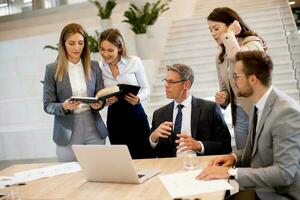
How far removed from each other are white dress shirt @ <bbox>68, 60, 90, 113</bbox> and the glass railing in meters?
7.25

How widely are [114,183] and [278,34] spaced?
20.3 feet

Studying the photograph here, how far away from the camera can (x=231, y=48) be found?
9.02ft

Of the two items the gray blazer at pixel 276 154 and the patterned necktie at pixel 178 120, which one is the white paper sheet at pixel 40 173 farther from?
the gray blazer at pixel 276 154

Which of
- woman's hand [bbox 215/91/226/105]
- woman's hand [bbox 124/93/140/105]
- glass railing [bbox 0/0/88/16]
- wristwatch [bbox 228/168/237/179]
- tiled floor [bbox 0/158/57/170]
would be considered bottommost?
tiled floor [bbox 0/158/57/170]

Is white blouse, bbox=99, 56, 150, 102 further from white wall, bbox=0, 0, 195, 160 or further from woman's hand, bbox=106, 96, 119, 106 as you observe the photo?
white wall, bbox=0, 0, 195, 160

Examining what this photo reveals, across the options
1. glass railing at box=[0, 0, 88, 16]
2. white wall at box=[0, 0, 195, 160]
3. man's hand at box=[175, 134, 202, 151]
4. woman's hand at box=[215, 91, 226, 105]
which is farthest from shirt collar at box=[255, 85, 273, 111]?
glass railing at box=[0, 0, 88, 16]

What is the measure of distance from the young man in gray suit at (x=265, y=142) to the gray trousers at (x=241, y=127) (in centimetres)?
70

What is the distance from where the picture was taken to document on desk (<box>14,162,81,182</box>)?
2376mm

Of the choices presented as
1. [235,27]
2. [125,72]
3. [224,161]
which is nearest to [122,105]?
[125,72]

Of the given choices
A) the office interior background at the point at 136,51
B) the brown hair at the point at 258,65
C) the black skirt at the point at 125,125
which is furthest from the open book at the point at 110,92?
the office interior background at the point at 136,51

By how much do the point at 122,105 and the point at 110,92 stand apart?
0.34 metres

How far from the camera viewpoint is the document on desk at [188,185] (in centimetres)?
181

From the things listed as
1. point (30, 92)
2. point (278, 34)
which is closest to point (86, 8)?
point (30, 92)

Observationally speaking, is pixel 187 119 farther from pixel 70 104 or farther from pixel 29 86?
pixel 29 86
